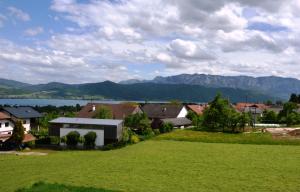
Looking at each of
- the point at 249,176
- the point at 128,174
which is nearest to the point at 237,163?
the point at 249,176

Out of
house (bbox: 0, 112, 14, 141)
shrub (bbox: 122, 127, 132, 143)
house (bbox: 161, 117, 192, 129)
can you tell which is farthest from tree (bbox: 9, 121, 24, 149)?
house (bbox: 161, 117, 192, 129)

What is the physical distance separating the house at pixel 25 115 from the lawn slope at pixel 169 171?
29.3 m

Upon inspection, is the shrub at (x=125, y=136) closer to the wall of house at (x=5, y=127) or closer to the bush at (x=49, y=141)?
the bush at (x=49, y=141)

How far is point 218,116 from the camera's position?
73.7m

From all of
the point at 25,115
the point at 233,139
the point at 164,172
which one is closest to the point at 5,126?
the point at 25,115

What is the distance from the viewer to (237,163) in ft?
115

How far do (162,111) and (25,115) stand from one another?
36.1m

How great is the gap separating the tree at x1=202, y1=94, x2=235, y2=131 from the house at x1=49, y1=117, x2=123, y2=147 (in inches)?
836

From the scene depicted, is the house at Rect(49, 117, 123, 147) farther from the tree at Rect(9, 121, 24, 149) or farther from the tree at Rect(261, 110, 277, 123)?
the tree at Rect(261, 110, 277, 123)

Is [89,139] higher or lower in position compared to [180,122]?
lower

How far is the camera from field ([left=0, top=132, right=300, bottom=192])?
2495cm

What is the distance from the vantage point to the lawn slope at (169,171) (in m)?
25.3

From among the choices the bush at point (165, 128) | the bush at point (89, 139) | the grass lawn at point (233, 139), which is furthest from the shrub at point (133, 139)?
the bush at point (165, 128)

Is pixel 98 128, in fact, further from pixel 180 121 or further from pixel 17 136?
pixel 180 121
